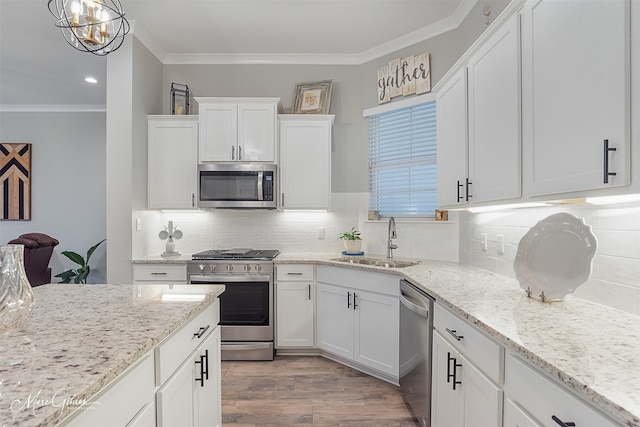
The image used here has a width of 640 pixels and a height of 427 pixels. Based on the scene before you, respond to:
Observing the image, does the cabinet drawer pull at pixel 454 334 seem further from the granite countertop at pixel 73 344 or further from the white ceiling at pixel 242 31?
the white ceiling at pixel 242 31

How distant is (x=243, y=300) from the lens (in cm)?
298

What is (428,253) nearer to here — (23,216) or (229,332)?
(229,332)

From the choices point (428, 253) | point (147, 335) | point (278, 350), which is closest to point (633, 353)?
point (147, 335)

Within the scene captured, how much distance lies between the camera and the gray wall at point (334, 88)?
11.5ft

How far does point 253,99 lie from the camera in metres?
3.19

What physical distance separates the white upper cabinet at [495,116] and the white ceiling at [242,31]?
1181mm

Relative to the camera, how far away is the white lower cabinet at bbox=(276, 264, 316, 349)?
3.01 m

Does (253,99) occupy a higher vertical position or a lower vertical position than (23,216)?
higher

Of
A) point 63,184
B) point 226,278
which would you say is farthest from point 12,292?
point 63,184

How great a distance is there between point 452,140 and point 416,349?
4.64 ft

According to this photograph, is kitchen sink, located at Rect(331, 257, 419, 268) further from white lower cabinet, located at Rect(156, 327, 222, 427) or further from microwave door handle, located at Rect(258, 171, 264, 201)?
white lower cabinet, located at Rect(156, 327, 222, 427)

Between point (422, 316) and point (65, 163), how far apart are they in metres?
5.81

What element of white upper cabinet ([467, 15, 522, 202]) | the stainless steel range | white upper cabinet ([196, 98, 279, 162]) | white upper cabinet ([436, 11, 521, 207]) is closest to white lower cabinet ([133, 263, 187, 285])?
the stainless steel range

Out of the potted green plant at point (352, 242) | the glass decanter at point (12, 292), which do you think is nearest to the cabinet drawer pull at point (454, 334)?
the glass decanter at point (12, 292)
